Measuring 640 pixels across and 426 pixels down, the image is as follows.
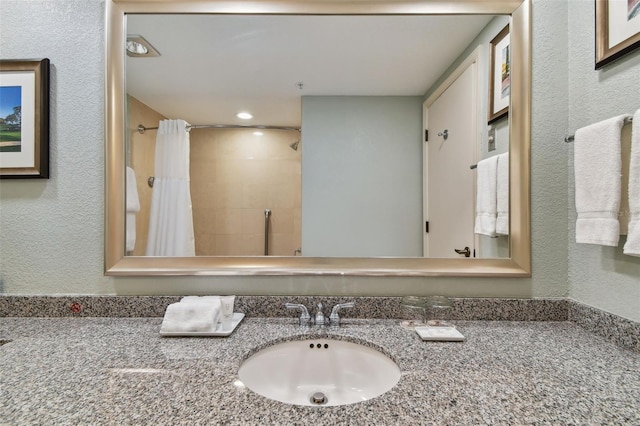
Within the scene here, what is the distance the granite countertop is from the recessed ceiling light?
991mm

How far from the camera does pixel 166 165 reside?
3.83ft

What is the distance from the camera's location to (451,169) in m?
1.16

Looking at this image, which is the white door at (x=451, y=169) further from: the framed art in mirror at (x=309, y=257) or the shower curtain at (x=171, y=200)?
the shower curtain at (x=171, y=200)

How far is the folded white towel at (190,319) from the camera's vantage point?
0.95 m

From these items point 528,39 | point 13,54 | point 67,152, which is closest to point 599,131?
point 528,39

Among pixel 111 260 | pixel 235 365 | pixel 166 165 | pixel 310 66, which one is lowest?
pixel 235 365

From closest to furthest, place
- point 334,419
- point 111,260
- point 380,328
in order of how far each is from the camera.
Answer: point 334,419 < point 380,328 < point 111,260

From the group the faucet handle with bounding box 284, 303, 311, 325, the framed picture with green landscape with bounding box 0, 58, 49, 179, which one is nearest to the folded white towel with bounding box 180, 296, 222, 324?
the faucet handle with bounding box 284, 303, 311, 325

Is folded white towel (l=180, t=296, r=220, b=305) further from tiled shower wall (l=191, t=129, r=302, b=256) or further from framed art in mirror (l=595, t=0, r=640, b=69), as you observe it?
framed art in mirror (l=595, t=0, r=640, b=69)

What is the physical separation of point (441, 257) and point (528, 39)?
0.84 meters

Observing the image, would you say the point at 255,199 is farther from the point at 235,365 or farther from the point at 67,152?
the point at 67,152

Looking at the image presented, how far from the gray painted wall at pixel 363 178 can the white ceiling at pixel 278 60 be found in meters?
0.08

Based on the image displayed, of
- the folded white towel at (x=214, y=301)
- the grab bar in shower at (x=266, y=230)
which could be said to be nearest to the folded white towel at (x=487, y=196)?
the grab bar in shower at (x=266, y=230)

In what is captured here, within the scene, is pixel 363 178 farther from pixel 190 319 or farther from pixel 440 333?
pixel 190 319
